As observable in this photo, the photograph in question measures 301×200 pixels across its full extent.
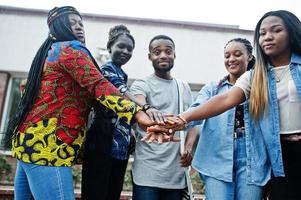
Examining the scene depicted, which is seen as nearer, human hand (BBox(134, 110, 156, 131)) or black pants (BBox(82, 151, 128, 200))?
human hand (BBox(134, 110, 156, 131))

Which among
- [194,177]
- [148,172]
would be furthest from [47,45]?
[194,177]

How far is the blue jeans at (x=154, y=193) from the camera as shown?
2.44m

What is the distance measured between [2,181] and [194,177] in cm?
391

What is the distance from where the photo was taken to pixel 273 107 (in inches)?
76.0

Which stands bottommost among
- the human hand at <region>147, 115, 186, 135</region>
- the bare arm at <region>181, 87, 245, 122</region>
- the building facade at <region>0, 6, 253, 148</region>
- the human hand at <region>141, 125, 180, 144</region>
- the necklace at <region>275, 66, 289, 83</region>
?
the human hand at <region>141, 125, 180, 144</region>

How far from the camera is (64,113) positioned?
5.99 ft

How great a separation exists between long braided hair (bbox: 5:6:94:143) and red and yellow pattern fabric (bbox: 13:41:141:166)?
1.4 inches

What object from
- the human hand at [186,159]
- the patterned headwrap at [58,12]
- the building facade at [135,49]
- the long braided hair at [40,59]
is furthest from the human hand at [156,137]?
the building facade at [135,49]

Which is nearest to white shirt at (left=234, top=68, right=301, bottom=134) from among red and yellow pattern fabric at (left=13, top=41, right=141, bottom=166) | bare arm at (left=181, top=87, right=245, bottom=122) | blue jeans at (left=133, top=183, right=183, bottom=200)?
bare arm at (left=181, top=87, right=245, bottom=122)

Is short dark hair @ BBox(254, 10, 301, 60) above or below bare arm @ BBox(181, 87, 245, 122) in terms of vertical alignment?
above

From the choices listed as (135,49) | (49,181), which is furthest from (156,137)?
(135,49)

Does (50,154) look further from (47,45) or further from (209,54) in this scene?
(209,54)

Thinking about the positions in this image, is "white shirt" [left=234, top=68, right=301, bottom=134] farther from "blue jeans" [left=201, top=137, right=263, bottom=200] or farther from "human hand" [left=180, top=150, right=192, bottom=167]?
"human hand" [left=180, top=150, right=192, bottom=167]

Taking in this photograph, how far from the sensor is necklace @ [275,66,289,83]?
78.7 inches
